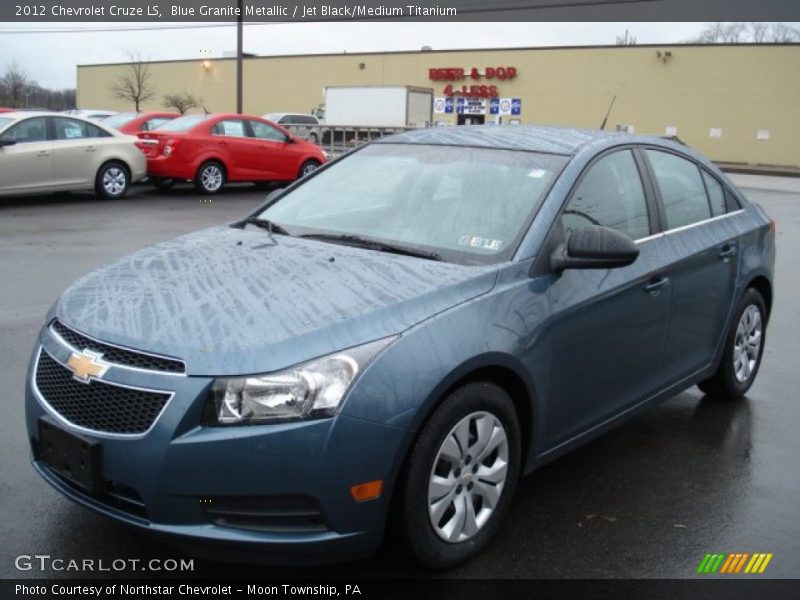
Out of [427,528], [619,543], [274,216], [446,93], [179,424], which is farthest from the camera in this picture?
[446,93]

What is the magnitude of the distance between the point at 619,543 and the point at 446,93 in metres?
48.6

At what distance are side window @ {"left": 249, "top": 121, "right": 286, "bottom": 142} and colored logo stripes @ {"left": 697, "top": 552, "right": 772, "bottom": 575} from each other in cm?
1461

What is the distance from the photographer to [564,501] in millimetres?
3863

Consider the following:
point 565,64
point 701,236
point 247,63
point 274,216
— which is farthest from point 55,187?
point 247,63

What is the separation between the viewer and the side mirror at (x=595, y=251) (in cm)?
350

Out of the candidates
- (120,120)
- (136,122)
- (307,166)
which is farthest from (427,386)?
(120,120)

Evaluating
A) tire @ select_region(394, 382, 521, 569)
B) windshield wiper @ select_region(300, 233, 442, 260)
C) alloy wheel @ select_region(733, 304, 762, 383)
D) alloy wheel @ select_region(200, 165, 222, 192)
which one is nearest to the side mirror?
windshield wiper @ select_region(300, 233, 442, 260)

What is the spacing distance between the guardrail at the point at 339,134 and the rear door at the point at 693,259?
25.1 metres

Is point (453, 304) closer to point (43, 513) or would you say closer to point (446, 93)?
point (43, 513)

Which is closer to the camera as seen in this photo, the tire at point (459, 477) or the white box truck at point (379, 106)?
the tire at point (459, 477)

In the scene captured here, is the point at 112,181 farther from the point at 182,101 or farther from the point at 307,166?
the point at 182,101

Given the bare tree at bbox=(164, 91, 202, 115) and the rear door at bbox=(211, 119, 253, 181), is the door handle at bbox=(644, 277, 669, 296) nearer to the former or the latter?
the rear door at bbox=(211, 119, 253, 181)

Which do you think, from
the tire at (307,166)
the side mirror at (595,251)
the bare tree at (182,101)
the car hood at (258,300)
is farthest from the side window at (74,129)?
the bare tree at (182,101)

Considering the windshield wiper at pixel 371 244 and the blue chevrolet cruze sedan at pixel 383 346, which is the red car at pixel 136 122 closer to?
the blue chevrolet cruze sedan at pixel 383 346
